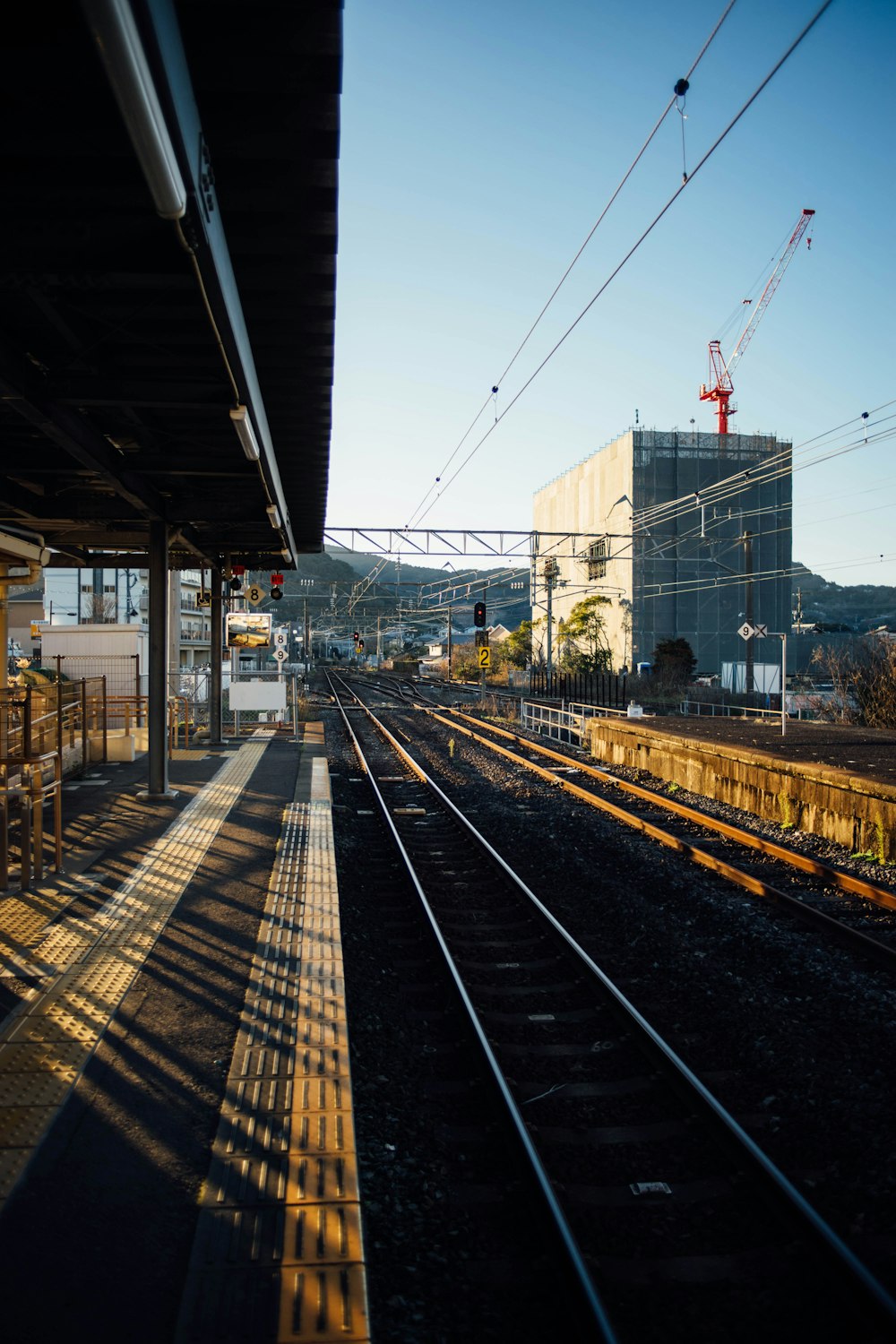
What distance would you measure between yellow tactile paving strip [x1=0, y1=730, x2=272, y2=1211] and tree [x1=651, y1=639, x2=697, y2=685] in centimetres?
3321

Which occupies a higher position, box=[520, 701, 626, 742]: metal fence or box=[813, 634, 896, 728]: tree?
box=[813, 634, 896, 728]: tree

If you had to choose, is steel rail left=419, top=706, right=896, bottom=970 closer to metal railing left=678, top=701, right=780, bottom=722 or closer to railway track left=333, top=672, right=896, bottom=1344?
railway track left=333, top=672, right=896, bottom=1344

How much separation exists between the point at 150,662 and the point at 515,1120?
8529 millimetres

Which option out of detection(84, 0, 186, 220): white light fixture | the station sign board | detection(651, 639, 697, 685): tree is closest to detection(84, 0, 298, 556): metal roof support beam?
detection(84, 0, 186, 220): white light fixture

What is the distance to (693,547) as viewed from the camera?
42312mm

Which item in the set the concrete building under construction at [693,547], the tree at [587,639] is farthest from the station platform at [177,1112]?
the tree at [587,639]

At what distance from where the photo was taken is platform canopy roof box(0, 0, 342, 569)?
3.28m

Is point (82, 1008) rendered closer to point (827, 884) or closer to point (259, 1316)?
point (259, 1316)

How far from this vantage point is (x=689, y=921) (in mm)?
7250

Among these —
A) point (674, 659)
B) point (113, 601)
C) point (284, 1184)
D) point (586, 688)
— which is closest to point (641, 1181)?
point (284, 1184)

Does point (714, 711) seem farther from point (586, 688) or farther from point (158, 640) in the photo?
point (158, 640)

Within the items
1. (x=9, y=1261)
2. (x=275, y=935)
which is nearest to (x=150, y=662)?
(x=275, y=935)

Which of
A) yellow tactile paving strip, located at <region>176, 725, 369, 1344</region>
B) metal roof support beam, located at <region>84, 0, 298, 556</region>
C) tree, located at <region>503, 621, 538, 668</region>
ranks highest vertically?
metal roof support beam, located at <region>84, 0, 298, 556</region>

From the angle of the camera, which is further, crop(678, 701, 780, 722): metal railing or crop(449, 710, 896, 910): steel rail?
crop(678, 701, 780, 722): metal railing
